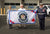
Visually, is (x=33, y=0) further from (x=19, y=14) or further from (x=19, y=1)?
(x=19, y=14)

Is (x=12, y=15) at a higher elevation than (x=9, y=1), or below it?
below

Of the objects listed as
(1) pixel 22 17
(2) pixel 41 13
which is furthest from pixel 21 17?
(2) pixel 41 13

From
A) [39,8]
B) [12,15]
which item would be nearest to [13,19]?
[12,15]

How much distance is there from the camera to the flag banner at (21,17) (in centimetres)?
870

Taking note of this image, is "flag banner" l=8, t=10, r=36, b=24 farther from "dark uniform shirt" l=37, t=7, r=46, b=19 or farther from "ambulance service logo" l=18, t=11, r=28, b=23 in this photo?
"dark uniform shirt" l=37, t=7, r=46, b=19

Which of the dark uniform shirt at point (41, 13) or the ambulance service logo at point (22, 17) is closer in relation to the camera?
the dark uniform shirt at point (41, 13)

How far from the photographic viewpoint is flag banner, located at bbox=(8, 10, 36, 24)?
870cm

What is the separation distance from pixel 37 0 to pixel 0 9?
741 cm

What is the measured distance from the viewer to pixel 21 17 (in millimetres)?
8711

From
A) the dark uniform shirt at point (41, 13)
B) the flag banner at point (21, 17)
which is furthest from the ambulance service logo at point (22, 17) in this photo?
the dark uniform shirt at point (41, 13)

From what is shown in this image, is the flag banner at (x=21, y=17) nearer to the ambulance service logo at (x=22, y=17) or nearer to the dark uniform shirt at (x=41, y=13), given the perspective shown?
the ambulance service logo at (x=22, y=17)

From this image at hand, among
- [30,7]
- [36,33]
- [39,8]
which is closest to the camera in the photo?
[36,33]

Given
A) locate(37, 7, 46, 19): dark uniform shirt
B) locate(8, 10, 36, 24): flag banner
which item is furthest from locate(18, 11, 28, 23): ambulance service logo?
locate(37, 7, 46, 19): dark uniform shirt

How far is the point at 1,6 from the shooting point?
25.5 meters
